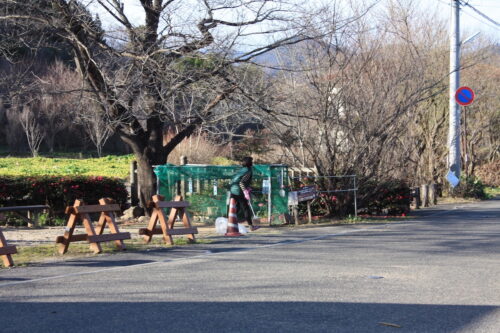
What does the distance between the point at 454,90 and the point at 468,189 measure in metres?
5.46

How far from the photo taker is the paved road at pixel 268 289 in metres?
6.79

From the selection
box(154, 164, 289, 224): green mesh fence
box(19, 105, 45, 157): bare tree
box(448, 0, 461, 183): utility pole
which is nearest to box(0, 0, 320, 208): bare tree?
box(154, 164, 289, 224): green mesh fence

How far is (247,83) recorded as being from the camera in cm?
1758

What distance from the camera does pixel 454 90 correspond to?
26703 millimetres

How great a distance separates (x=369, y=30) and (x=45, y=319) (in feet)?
47.9

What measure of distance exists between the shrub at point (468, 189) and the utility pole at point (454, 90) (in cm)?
202

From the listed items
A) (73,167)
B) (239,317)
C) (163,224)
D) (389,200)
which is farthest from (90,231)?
(73,167)

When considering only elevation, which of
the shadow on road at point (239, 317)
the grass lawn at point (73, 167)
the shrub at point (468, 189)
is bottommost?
the shadow on road at point (239, 317)

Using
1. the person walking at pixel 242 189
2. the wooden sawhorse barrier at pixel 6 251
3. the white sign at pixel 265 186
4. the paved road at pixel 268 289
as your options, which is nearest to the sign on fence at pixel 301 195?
the white sign at pixel 265 186

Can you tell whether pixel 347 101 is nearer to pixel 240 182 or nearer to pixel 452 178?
pixel 240 182

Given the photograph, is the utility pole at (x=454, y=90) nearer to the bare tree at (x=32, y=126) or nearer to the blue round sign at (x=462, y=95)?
the blue round sign at (x=462, y=95)

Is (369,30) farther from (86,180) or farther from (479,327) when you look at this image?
(479,327)

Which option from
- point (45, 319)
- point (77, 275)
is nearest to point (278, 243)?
point (77, 275)

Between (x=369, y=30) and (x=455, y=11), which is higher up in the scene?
(x=455, y=11)
